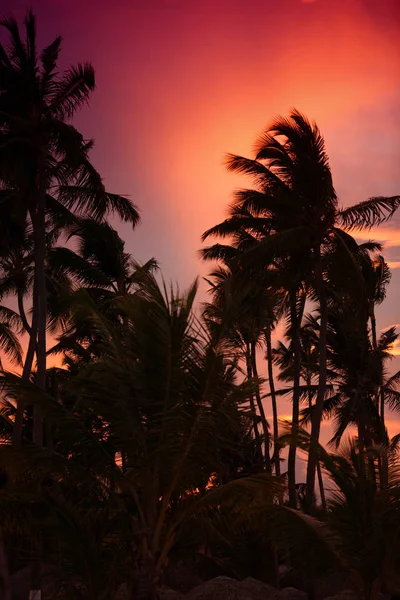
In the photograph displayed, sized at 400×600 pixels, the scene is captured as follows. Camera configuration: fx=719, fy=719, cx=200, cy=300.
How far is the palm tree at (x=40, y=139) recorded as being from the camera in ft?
64.4

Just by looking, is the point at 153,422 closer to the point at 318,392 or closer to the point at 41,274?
the point at 41,274

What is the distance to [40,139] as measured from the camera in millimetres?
19891

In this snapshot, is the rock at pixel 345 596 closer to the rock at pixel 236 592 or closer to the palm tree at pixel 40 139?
the rock at pixel 236 592

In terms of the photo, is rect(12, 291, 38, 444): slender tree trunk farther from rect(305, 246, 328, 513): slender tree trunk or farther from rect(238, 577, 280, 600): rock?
rect(305, 246, 328, 513): slender tree trunk

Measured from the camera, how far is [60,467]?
37.2 feet

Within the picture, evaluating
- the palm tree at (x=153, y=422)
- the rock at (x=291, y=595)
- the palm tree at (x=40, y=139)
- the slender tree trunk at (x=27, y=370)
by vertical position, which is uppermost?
the palm tree at (x=40, y=139)

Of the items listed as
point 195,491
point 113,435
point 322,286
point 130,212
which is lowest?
point 195,491

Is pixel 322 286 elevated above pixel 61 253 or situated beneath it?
situated beneath

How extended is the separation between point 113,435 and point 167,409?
1.10m

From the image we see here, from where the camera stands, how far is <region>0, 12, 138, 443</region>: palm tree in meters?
19.6

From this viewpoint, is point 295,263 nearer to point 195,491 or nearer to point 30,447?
point 195,491

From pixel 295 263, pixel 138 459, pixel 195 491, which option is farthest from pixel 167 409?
pixel 295 263

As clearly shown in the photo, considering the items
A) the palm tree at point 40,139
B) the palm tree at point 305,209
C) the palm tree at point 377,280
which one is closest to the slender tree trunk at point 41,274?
the palm tree at point 40,139

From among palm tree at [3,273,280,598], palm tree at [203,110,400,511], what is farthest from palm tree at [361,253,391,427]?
palm tree at [3,273,280,598]
